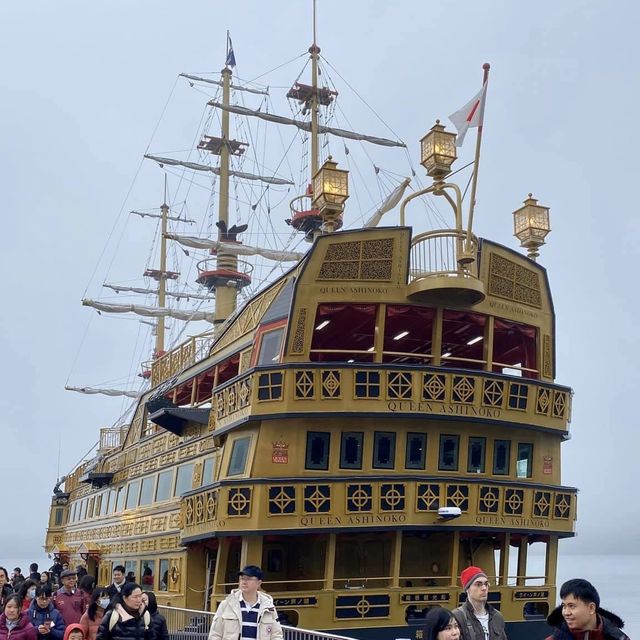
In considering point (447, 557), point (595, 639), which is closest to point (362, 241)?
point (447, 557)

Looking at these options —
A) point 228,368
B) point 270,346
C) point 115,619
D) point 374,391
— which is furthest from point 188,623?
point 115,619

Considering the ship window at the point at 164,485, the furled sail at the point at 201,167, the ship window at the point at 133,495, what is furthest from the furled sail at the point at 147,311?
the ship window at the point at 164,485

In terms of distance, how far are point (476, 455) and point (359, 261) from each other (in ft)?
15.5

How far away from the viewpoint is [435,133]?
19.2 metres

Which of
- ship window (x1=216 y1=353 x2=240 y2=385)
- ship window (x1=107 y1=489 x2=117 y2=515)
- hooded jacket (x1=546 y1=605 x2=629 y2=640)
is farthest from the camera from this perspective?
ship window (x1=107 y1=489 x2=117 y2=515)

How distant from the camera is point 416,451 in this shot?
18219 millimetres

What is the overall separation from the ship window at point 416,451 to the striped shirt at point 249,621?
10.4 meters

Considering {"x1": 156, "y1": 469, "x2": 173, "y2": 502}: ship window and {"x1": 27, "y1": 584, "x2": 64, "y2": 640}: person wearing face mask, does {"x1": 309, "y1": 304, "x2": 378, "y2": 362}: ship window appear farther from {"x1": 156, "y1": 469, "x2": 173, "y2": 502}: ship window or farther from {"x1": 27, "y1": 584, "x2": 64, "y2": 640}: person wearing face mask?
{"x1": 27, "y1": 584, "x2": 64, "y2": 640}: person wearing face mask

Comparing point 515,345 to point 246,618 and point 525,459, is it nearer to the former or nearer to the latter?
point 525,459

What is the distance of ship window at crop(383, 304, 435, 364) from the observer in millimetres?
19047

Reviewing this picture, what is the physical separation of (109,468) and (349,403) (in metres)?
18.6

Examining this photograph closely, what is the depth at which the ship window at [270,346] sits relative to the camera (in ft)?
60.0

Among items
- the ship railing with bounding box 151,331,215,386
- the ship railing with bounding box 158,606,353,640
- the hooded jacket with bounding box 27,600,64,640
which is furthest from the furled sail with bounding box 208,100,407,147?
the hooded jacket with bounding box 27,600,64,640

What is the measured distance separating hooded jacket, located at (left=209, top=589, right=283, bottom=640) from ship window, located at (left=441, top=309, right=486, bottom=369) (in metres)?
11.1
